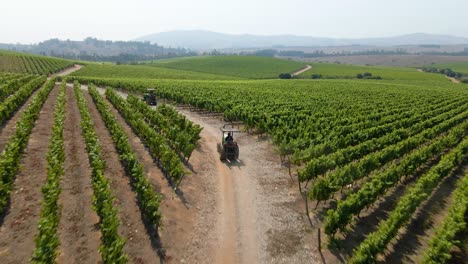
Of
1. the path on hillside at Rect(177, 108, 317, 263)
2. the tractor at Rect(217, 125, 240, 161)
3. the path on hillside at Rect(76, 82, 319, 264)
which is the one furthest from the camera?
the tractor at Rect(217, 125, 240, 161)

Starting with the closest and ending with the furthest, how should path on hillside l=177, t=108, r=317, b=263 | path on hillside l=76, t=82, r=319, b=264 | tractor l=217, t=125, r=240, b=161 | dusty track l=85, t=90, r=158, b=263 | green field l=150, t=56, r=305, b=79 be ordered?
dusty track l=85, t=90, r=158, b=263
path on hillside l=76, t=82, r=319, b=264
path on hillside l=177, t=108, r=317, b=263
tractor l=217, t=125, r=240, b=161
green field l=150, t=56, r=305, b=79

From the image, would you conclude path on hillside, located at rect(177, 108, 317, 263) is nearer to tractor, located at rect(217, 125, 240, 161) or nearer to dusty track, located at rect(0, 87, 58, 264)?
tractor, located at rect(217, 125, 240, 161)

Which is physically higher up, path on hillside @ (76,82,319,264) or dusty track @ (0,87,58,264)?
dusty track @ (0,87,58,264)

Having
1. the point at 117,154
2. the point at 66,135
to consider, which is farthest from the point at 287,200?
the point at 66,135

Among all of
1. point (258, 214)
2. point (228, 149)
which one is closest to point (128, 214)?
point (258, 214)

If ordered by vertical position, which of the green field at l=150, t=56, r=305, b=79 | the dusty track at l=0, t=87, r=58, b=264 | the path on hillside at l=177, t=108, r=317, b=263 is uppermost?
the dusty track at l=0, t=87, r=58, b=264

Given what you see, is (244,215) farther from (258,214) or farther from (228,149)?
(228,149)

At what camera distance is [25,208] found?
1582 centimetres

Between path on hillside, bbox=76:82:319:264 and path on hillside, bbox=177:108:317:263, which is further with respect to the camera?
path on hillside, bbox=177:108:317:263

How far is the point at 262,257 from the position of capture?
1406 centimetres

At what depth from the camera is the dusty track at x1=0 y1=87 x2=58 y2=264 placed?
12938mm

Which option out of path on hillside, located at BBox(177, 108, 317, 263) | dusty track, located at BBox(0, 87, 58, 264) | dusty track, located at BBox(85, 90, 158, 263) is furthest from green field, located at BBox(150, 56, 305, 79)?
dusty track, located at BBox(0, 87, 58, 264)

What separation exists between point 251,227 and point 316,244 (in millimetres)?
3298

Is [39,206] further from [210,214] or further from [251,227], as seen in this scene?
[251,227]
